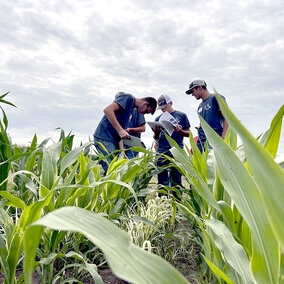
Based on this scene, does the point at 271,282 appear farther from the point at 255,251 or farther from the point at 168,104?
the point at 168,104

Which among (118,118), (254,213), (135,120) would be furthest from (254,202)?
(135,120)

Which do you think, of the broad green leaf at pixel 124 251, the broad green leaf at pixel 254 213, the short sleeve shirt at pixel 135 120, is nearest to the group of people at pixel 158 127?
the short sleeve shirt at pixel 135 120

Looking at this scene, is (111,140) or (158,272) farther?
(111,140)

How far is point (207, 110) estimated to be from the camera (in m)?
2.57

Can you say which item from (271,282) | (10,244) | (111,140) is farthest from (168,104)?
(271,282)

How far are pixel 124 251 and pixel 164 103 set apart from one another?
262 centimetres

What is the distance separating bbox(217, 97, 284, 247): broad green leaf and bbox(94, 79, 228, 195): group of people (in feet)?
6.44

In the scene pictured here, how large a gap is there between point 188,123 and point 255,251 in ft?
8.42

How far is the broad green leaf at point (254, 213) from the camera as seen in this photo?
36 cm

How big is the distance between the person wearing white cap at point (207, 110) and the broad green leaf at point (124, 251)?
228 cm

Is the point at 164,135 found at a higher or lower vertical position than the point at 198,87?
lower

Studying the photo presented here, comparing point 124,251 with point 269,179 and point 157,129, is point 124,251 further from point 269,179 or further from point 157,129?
point 157,129

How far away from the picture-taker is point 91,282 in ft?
3.07

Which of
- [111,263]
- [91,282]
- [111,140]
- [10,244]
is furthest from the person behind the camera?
[111,140]
